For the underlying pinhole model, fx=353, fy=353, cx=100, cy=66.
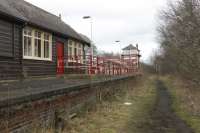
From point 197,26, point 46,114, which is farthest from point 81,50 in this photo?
point 46,114

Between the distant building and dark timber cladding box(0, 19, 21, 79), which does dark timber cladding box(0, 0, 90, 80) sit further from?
the distant building

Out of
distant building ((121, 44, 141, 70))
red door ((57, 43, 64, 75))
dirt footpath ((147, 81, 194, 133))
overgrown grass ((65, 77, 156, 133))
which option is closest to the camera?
overgrown grass ((65, 77, 156, 133))

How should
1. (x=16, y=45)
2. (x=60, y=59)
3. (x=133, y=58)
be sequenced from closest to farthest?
(x=16, y=45) < (x=60, y=59) < (x=133, y=58)

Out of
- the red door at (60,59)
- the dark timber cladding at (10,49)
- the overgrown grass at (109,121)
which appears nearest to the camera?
the overgrown grass at (109,121)

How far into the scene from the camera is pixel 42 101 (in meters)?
8.71

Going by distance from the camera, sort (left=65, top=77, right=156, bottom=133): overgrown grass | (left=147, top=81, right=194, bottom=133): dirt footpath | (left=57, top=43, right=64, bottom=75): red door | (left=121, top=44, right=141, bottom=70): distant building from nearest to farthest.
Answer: (left=65, top=77, right=156, bottom=133): overgrown grass
(left=147, top=81, right=194, bottom=133): dirt footpath
(left=57, top=43, right=64, bottom=75): red door
(left=121, top=44, right=141, bottom=70): distant building

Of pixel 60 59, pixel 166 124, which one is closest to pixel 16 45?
pixel 60 59

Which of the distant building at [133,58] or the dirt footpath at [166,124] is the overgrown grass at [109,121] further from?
the distant building at [133,58]

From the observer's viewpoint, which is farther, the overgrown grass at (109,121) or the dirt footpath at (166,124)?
the dirt footpath at (166,124)

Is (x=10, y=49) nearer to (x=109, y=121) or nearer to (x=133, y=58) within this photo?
(x=109, y=121)

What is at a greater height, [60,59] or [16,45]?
[16,45]

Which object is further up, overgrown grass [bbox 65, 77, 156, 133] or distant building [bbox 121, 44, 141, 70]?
distant building [bbox 121, 44, 141, 70]

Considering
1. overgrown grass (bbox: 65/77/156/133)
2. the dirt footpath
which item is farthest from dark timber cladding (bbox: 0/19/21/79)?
the dirt footpath

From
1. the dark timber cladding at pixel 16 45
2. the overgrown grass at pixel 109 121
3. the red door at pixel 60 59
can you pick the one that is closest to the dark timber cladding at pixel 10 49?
the dark timber cladding at pixel 16 45
